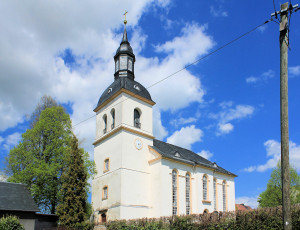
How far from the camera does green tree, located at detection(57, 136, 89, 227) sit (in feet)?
77.7

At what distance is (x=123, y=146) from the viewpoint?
91.8 ft

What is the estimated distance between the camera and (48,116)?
94.9 ft

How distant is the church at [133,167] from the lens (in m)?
27.2

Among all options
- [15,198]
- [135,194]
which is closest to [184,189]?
[135,194]

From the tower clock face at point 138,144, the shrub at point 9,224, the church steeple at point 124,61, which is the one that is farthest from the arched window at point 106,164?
the shrub at point 9,224

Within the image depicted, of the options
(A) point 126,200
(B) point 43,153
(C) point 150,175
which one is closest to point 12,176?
(B) point 43,153

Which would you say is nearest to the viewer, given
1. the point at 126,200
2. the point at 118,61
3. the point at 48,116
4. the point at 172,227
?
the point at 172,227

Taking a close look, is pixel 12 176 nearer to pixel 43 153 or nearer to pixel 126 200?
pixel 43 153

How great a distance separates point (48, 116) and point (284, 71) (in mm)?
24542

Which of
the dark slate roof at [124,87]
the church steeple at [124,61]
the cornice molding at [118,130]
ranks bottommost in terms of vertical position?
the cornice molding at [118,130]

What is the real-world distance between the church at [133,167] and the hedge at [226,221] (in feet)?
15.4

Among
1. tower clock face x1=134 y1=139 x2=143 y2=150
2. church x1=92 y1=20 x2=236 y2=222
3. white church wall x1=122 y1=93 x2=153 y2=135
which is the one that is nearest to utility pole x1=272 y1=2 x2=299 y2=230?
church x1=92 y1=20 x2=236 y2=222

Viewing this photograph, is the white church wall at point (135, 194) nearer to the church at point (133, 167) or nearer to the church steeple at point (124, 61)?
the church at point (133, 167)

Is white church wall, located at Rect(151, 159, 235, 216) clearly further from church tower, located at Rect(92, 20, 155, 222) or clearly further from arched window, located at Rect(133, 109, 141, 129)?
arched window, located at Rect(133, 109, 141, 129)
